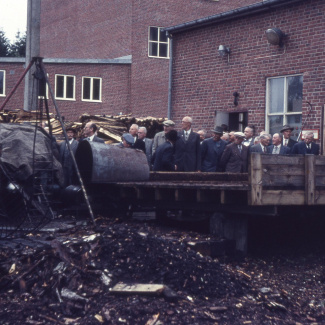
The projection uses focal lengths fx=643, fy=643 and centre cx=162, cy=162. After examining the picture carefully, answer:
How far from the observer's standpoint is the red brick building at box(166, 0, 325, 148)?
52.6 feet

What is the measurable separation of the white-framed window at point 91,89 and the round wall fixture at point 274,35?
18.5m

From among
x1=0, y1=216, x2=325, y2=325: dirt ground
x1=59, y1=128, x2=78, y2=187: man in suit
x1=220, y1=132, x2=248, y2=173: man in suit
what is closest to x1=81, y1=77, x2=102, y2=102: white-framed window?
x1=59, y1=128, x2=78, y2=187: man in suit

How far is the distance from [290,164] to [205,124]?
31.7 feet

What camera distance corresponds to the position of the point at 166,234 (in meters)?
9.66

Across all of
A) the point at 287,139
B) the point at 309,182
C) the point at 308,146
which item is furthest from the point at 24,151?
the point at 287,139

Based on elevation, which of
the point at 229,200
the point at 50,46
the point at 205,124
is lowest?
the point at 229,200

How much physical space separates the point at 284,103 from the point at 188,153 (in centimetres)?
505

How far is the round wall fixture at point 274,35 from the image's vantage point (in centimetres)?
1656

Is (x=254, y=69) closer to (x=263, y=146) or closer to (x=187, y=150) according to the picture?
(x=263, y=146)

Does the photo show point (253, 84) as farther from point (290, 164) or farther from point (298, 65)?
point (290, 164)

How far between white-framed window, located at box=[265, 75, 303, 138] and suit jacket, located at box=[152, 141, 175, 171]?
4768mm

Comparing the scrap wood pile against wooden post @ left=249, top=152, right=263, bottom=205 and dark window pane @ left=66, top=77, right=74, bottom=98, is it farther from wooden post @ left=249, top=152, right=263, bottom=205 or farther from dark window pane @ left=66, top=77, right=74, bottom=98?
dark window pane @ left=66, top=77, right=74, bottom=98

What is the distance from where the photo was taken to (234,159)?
12633 mm

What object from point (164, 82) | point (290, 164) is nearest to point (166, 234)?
point (290, 164)
